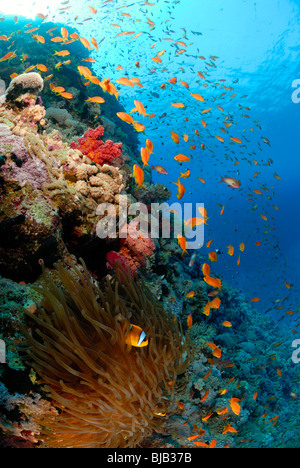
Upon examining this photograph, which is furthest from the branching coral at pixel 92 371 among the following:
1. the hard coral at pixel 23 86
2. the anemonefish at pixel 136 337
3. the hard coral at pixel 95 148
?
the hard coral at pixel 23 86

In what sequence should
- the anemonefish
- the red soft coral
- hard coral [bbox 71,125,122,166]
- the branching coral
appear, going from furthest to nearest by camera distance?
hard coral [bbox 71,125,122,166] → the red soft coral → the anemonefish → the branching coral

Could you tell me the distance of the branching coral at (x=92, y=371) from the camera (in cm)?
195

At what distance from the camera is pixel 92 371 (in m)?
2.04

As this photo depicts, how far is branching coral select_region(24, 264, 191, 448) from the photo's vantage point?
6.38 ft

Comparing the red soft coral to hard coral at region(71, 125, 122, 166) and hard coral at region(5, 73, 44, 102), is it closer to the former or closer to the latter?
hard coral at region(71, 125, 122, 166)

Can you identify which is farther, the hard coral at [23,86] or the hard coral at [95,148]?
the hard coral at [95,148]

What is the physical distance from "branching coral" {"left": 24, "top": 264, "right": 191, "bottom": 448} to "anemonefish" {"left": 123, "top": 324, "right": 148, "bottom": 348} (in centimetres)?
5

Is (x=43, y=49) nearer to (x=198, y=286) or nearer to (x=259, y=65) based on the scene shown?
(x=198, y=286)

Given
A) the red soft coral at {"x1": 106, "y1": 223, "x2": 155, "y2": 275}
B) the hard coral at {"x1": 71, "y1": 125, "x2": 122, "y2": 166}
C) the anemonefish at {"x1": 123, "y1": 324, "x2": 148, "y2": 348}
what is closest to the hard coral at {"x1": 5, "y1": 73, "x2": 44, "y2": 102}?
the hard coral at {"x1": 71, "y1": 125, "x2": 122, "y2": 166}

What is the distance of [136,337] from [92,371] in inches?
17.2

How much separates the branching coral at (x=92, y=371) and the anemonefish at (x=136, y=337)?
5 centimetres

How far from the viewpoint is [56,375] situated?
202 cm

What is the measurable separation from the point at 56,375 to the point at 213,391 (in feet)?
12.8

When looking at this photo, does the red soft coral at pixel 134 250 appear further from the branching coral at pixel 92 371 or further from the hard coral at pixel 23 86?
the hard coral at pixel 23 86
